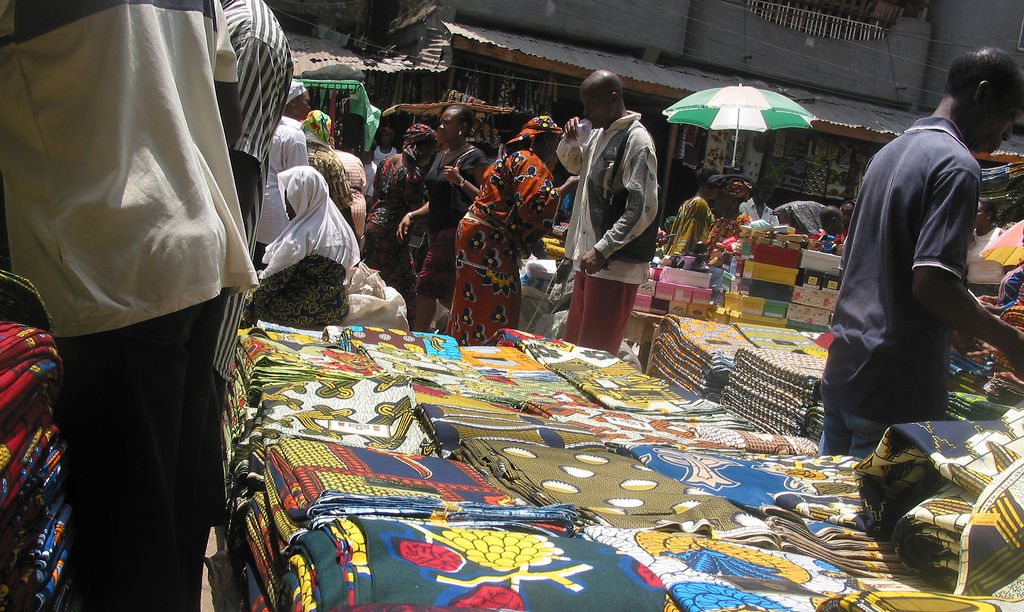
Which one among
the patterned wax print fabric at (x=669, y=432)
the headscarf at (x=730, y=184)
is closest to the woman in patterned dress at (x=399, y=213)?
the headscarf at (x=730, y=184)

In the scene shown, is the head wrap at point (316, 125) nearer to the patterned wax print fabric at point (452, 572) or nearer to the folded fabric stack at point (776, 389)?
the folded fabric stack at point (776, 389)

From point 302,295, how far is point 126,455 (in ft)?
9.83

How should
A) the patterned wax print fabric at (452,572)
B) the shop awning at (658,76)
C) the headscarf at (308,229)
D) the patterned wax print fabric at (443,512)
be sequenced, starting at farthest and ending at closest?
the shop awning at (658,76), the headscarf at (308,229), the patterned wax print fabric at (443,512), the patterned wax print fabric at (452,572)

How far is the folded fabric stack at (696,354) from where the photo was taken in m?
3.96

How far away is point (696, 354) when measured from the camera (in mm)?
4195

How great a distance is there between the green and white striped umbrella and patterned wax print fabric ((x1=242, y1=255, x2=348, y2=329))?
5.63 m

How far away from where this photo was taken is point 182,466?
1659 millimetres

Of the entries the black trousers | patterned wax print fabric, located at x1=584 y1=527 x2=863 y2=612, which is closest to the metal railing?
patterned wax print fabric, located at x1=584 y1=527 x2=863 y2=612

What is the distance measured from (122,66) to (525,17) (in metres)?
12.0

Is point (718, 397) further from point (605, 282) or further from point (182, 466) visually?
point (182, 466)

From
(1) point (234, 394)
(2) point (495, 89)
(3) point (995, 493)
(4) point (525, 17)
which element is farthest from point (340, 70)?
(3) point (995, 493)

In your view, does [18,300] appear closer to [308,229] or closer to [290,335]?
[290,335]

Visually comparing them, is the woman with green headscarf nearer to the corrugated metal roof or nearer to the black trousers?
the black trousers

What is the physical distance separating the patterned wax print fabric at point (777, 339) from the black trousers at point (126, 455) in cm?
304
